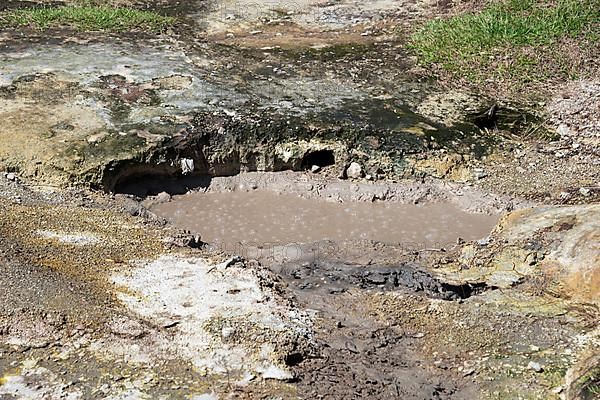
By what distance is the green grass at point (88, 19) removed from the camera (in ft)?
28.9

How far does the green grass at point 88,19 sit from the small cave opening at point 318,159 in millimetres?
3480

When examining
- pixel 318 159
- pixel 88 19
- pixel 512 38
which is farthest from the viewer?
pixel 88 19

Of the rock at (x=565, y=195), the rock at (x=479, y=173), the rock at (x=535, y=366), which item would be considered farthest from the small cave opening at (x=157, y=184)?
the rock at (x=535, y=366)

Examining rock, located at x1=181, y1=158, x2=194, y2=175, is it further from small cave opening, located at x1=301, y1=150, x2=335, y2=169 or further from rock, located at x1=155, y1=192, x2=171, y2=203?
small cave opening, located at x1=301, y1=150, x2=335, y2=169

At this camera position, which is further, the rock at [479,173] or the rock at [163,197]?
the rock at [479,173]

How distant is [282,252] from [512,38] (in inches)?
178

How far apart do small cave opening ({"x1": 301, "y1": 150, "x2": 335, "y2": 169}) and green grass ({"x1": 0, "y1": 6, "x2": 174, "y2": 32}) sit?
3.48 metres

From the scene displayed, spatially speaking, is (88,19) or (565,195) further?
(88,19)

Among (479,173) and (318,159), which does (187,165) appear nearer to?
(318,159)

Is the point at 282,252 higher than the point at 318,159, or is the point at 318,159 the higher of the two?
the point at 318,159

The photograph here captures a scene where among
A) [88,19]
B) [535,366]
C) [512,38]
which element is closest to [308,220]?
[535,366]

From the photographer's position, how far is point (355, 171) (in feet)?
21.0

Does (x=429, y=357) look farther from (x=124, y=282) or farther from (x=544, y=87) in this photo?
(x=544, y=87)

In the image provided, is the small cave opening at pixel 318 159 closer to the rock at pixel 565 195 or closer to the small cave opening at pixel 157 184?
the small cave opening at pixel 157 184
